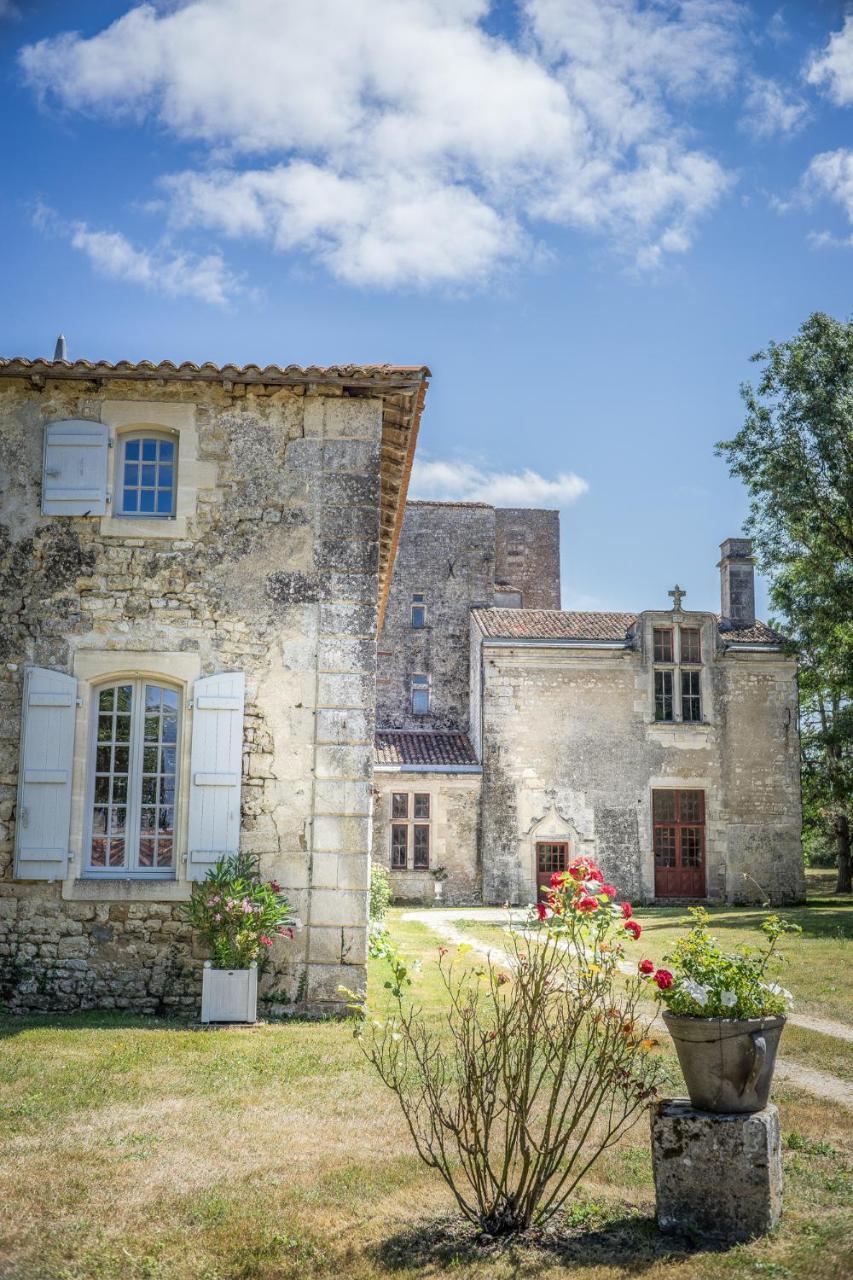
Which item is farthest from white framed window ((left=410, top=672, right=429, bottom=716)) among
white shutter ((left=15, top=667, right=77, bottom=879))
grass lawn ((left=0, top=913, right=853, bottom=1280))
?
grass lawn ((left=0, top=913, right=853, bottom=1280))

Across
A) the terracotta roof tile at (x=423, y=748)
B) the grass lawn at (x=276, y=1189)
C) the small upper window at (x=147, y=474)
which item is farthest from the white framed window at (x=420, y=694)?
the grass lawn at (x=276, y=1189)

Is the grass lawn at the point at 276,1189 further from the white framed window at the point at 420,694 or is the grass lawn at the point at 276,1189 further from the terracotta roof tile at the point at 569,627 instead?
the white framed window at the point at 420,694

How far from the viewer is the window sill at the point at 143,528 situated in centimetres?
917

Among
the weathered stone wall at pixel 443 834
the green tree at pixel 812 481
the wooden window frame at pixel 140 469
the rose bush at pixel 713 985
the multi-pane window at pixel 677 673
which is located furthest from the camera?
the multi-pane window at pixel 677 673

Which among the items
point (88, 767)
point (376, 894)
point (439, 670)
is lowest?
point (376, 894)

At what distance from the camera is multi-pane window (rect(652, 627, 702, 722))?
83.4 ft

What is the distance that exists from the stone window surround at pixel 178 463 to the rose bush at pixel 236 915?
3.06 m

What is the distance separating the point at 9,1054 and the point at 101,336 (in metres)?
7.51

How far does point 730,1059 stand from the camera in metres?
3.97

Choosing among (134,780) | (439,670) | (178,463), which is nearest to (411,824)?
(439,670)

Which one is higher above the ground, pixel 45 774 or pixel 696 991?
pixel 45 774

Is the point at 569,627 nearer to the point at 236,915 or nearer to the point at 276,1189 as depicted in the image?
the point at 236,915

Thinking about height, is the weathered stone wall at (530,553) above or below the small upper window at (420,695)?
above

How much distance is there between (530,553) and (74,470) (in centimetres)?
2916
